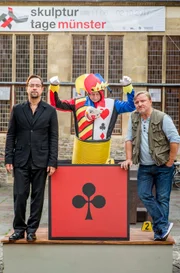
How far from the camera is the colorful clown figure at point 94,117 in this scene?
19.3ft

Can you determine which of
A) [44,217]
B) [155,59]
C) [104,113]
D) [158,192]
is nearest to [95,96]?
[104,113]

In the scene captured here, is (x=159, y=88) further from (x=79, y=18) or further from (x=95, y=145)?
(x=95, y=145)

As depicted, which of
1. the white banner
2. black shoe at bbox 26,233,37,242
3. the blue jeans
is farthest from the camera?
the white banner

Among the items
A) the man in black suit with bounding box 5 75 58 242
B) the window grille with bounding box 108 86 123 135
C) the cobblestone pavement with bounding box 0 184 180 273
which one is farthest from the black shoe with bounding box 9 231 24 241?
the window grille with bounding box 108 86 123 135

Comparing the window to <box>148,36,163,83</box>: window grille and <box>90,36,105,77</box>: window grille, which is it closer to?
<box>90,36,105,77</box>: window grille

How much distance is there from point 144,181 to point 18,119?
139cm

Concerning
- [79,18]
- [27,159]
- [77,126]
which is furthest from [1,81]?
[27,159]

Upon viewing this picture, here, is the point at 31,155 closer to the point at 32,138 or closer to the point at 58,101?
the point at 32,138

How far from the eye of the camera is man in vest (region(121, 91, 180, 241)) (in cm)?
514

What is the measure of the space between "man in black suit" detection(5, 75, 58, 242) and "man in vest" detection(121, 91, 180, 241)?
30.1 inches

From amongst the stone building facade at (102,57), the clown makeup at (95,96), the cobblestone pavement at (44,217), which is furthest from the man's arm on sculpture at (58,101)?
the stone building facade at (102,57)

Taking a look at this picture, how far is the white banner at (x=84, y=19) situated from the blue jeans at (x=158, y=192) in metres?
9.16

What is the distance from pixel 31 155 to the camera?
16.8 feet

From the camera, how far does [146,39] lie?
13906mm
